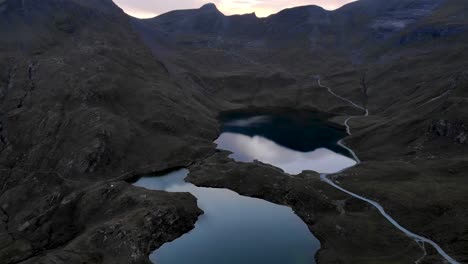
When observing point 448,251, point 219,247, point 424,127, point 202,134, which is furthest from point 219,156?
point 448,251

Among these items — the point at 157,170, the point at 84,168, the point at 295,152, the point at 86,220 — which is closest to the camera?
the point at 86,220

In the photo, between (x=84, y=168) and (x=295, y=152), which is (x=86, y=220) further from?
(x=295, y=152)

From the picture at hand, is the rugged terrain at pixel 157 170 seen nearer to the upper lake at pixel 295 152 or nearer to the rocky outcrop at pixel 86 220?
the rocky outcrop at pixel 86 220

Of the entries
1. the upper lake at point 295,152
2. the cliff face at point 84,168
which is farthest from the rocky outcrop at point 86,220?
the upper lake at point 295,152

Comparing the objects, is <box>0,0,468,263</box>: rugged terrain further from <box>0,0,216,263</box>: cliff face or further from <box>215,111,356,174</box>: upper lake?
<box>215,111,356,174</box>: upper lake

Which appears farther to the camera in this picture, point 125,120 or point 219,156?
point 125,120

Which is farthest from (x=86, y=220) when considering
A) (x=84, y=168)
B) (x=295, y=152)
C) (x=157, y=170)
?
(x=295, y=152)

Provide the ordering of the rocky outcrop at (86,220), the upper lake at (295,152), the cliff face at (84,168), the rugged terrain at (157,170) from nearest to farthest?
the rocky outcrop at (86,220)
the rugged terrain at (157,170)
the cliff face at (84,168)
the upper lake at (295,152)

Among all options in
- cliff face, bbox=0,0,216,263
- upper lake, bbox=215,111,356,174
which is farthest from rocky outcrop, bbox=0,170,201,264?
upper lake, bbox=215,111,356,174

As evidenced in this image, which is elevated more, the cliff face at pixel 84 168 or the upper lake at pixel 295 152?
the cliff face at pixel 84 168

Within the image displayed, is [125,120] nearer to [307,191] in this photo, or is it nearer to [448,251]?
[307,191]

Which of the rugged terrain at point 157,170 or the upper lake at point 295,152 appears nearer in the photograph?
the rugged terrain at point 157,170
